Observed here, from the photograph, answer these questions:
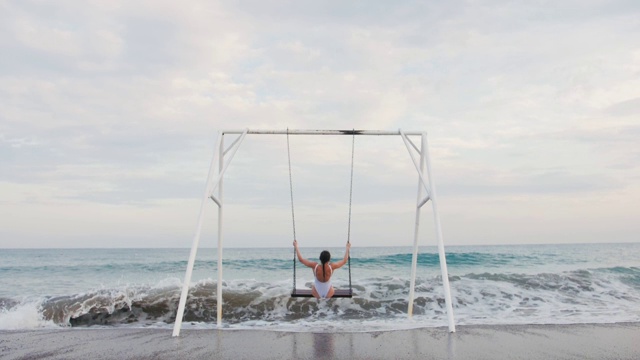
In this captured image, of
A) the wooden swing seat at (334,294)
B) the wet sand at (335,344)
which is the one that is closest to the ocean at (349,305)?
the wooden swing seat at (334,294)

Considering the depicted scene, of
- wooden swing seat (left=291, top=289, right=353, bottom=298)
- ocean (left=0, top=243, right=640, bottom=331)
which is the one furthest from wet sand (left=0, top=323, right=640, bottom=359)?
ocean (left=0, top=243, right=640, bottom=331)

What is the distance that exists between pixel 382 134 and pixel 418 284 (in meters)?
7.95

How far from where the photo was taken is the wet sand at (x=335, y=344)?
590cm

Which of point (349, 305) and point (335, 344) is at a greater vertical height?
point (335, 344)

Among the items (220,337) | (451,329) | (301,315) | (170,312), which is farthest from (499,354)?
(170,312)

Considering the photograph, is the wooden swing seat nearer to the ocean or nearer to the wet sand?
the ocean

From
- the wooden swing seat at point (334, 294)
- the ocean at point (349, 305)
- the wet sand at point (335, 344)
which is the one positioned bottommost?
the ocean at point (349, 305)

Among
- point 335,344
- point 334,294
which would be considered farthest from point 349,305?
point 335,344

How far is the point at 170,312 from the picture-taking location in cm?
1188

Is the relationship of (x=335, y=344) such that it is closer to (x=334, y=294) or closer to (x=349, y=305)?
(x=334, y=294)

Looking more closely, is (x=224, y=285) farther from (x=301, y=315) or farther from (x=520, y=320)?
(x=520, y=320)

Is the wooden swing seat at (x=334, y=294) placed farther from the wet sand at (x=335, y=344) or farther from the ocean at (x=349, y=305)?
the wet sand at (x=335, y=344)

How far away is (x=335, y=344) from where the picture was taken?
6.48 m

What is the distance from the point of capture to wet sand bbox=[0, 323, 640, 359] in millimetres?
5902
